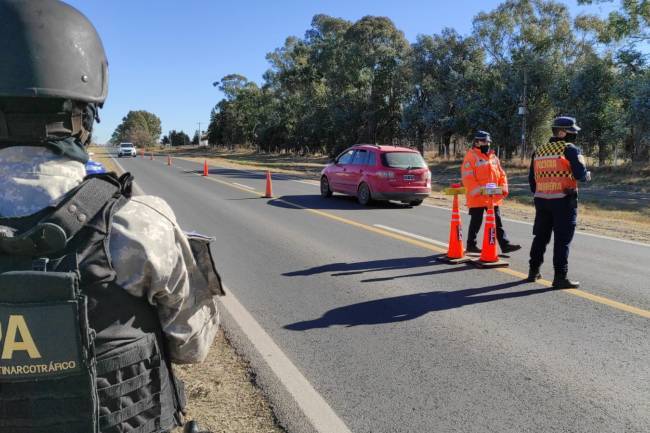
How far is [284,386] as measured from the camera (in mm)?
3859

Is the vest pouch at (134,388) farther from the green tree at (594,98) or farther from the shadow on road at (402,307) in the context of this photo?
the green tree at (594,98)

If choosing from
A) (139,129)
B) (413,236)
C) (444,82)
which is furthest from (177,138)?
(413,236)

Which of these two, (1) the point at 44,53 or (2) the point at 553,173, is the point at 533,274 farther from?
(1) the point at 44,53

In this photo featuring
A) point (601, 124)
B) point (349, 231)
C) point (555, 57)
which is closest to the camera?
point (349, 231)

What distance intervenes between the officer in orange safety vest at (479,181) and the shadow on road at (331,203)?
19.5 ft

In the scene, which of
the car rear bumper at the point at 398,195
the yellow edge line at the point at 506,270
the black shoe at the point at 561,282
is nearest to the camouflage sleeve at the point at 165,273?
the yellow edge line at the point at 506,270

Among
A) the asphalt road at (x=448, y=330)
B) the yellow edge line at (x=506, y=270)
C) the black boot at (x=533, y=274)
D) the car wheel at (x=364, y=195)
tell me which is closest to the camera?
the asphalt road at (x=448, y=330)

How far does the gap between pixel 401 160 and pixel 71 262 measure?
13818mm

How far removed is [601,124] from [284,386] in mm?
33052

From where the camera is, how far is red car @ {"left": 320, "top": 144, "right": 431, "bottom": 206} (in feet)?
48.3

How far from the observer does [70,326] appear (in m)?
1.57

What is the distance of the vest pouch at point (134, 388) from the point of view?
1712 millimetres

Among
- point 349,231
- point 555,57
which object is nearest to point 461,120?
point 555,57

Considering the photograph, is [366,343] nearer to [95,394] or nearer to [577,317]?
[577,317]
